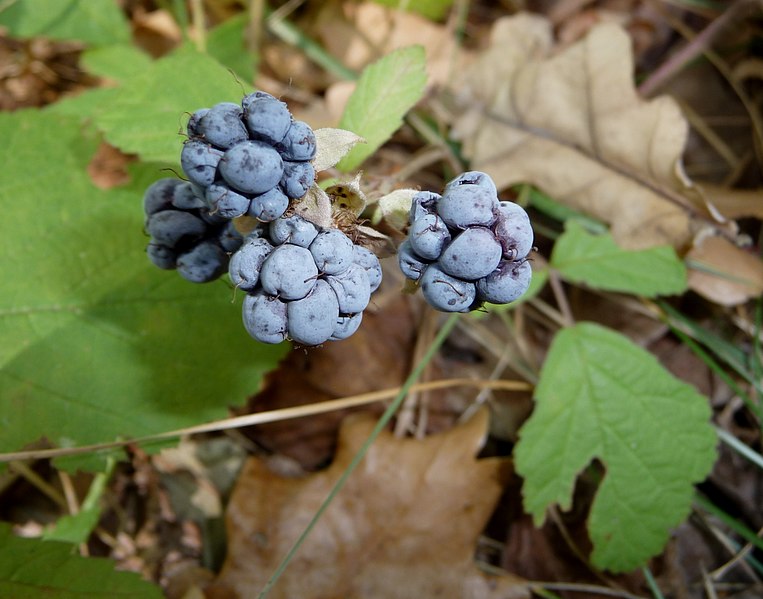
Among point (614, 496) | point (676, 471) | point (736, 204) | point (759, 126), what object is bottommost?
point (614, 496)

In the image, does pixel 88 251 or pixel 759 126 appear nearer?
pixel 88 251

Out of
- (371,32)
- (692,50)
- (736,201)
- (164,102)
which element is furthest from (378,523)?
(692,50)

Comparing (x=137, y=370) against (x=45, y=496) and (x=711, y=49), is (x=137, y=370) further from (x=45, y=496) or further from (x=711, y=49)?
(x=711, y=49)

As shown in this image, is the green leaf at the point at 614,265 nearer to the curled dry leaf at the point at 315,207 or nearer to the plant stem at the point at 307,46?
the curled dry leaf at the point at 315,207

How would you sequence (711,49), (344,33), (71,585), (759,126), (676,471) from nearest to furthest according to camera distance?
(71,585) < (676,471) < (759,126) < (711,49) < (344,33)

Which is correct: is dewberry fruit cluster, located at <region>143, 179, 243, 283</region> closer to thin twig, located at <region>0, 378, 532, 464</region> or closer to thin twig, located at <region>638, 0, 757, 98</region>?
thin twig, located at <region>0, 378, 532, 464</region>

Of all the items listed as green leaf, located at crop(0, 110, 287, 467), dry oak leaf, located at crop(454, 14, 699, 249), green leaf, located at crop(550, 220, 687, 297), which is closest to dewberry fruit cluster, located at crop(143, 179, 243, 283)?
green leaf, located at crop(0, 110, 287, 467)

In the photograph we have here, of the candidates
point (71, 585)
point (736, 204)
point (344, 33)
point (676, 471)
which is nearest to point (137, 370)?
point (71, 585)
